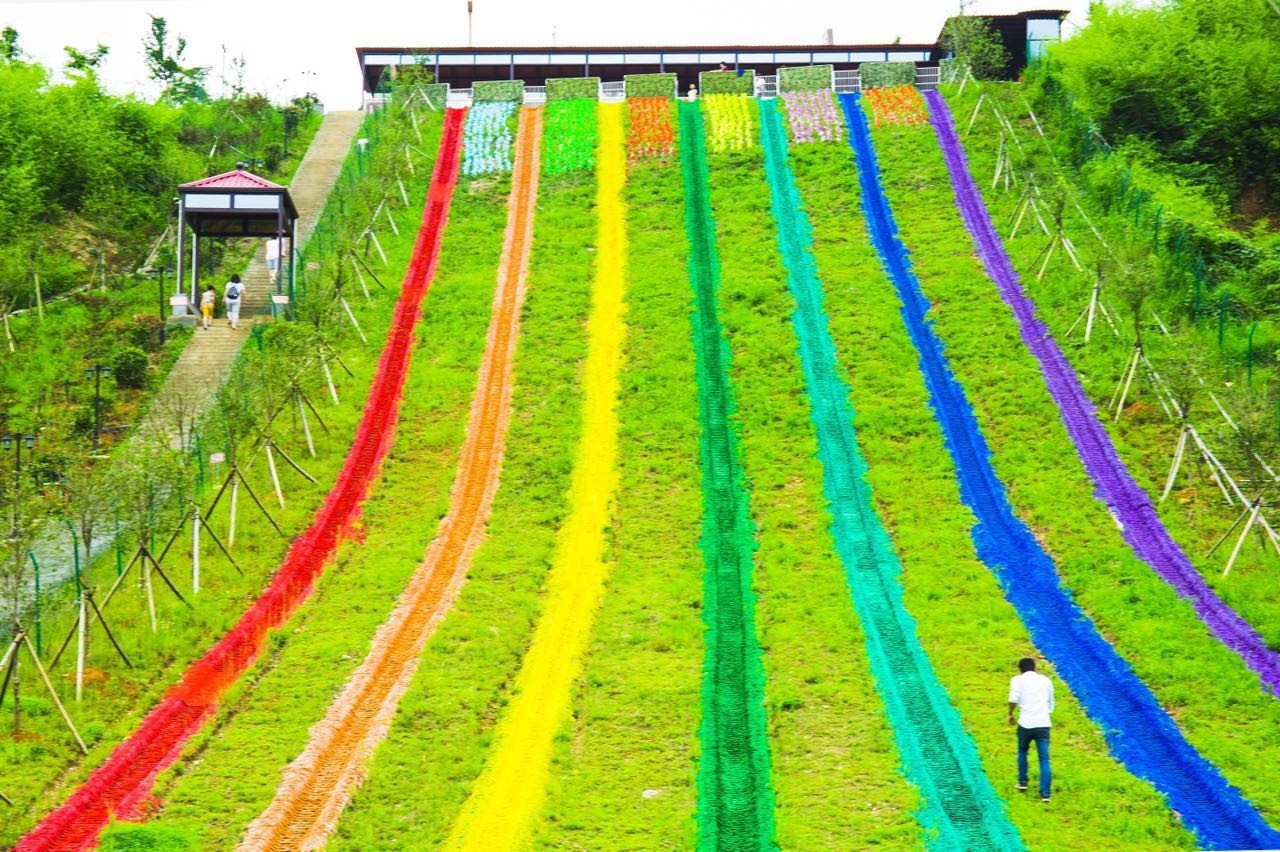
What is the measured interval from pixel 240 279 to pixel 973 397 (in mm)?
23036

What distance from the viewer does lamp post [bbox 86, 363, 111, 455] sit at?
35344mm

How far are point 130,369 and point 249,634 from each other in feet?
44.6

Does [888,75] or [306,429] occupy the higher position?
[888,75]

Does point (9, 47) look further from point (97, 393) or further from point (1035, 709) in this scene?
point (1035, 709)

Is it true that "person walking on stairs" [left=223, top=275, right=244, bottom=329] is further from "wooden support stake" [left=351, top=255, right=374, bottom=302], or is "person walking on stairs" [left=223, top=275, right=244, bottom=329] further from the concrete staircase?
"wooden support stake" [left=351, top=255, right=374, bottom=302]

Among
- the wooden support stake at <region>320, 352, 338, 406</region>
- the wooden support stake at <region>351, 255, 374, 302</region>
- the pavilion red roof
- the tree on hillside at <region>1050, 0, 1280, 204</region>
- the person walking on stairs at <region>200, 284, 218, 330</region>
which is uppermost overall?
the tree on hillside at <region>1050, 0, 1280, 204</region>

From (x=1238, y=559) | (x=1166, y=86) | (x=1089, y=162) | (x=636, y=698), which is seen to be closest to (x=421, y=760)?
(x=636, y=698)

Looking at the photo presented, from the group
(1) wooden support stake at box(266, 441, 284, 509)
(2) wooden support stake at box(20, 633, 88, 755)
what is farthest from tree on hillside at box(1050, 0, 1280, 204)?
(2) wooden support stake at box(20, 633, 88, 755)

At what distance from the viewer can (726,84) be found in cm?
6153

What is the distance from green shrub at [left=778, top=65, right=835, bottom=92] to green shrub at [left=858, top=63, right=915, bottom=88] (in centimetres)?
151

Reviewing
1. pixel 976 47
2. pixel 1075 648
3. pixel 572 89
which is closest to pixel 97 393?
pixel 1075 648

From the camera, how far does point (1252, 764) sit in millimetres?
21344

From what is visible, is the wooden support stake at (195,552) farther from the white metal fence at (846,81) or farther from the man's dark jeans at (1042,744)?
the white metal fence at (846,81)

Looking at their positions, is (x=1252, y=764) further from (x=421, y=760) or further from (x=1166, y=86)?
(x=1166, y=86)
